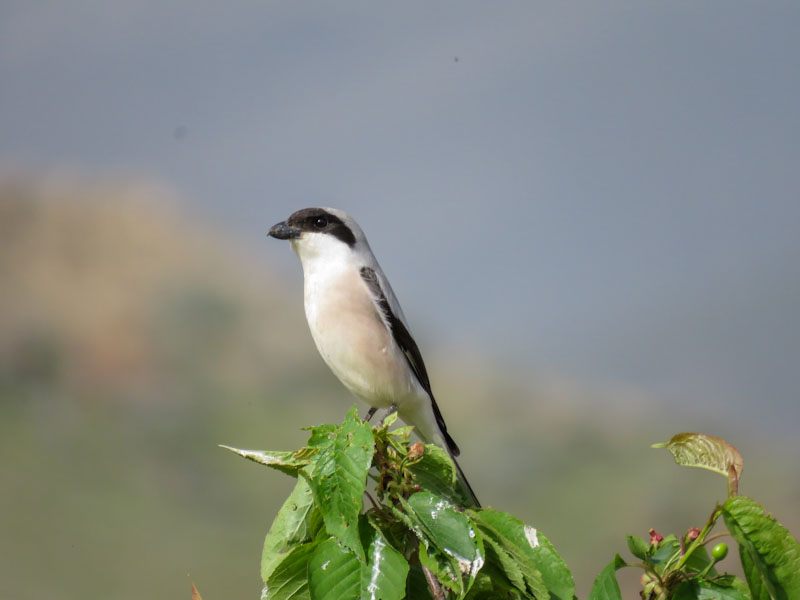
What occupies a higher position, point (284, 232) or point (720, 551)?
point (284, 232)

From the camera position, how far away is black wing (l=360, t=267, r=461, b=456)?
3.03 meters

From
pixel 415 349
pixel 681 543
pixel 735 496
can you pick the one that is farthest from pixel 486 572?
pixel 415 349

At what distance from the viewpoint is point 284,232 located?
303 centimetres

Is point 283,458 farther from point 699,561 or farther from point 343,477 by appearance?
point 699,561

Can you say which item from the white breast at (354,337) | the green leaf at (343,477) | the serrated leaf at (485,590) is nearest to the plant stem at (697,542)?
the serrated leaf at (485,590)

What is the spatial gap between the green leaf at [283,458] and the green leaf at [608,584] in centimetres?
56

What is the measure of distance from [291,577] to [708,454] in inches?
31.0

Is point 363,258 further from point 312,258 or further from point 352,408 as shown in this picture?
point 352,408

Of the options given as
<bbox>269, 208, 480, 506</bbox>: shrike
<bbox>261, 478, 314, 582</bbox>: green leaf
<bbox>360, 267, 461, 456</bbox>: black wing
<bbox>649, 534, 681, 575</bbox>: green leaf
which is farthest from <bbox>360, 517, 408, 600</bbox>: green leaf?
<bbox>360, 267, 461, 456</bbox>: black wing

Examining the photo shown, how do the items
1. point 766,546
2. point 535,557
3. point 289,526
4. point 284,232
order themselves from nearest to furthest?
point 766,546 → point 535,557 → point 289,526 → point 284,232

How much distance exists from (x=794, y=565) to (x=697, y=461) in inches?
8.4

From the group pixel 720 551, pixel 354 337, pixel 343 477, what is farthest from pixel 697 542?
pixel 354 337

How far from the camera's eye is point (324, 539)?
4.47ft

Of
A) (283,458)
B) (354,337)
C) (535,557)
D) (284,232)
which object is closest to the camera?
(535,557)
